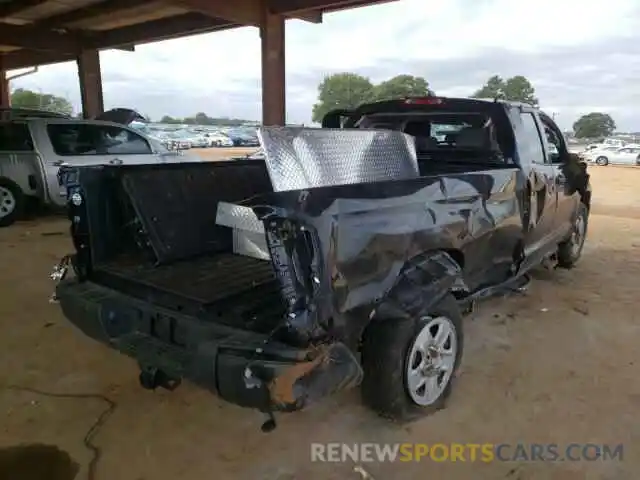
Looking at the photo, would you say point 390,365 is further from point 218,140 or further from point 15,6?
point 218,140

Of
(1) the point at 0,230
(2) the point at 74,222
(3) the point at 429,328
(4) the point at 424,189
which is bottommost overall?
(1) the point at 0,230

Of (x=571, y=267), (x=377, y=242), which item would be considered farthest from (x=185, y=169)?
(x=571, y=267)

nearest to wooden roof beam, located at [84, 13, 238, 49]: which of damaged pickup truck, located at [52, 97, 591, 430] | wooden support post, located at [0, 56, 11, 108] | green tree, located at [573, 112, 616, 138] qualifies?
wooden support post, located at [0, 56, 11, 108]

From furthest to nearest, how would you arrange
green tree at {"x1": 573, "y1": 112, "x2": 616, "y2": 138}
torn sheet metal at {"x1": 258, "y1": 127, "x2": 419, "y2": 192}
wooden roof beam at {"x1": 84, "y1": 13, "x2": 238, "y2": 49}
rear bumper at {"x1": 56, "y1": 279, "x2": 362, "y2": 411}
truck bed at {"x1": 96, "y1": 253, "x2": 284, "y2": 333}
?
1. green tree at {"x1": 573, "y1": 112, "x2": 616, "y2": 138}
2. wooden roof beam at {"x1": 84, "y1": 13, "x2": 238, "y2": 49}
3. torn sheet metal at {"x1": 258, "y1": 127, "x2": 419, "y2": 192}
4. truck bed at {"x1": 96, "y1": 253, "x2": 284, "y2": 333}
5. rear bumper at {"x1": 56, "y1": 279, "x2": 362, "y2": 411}

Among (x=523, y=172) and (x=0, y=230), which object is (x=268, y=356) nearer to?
(x=523, y=172)

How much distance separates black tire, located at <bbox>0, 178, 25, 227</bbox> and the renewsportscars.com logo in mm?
7127

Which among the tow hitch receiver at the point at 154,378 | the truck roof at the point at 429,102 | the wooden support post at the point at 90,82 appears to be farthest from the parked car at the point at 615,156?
the tow hitch receiver at the point at 154,378

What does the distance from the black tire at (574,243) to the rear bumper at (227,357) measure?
13.7 ft

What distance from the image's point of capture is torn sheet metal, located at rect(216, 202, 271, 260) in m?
3.20

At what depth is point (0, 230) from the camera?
25.5 feet

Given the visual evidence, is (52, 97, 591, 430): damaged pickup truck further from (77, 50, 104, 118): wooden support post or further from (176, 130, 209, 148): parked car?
(176, 130, 209, 148): parked car

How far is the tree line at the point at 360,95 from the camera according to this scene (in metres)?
14.8

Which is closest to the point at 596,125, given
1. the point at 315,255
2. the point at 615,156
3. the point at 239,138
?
the point at 615,156

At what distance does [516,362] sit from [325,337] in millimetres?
1960
